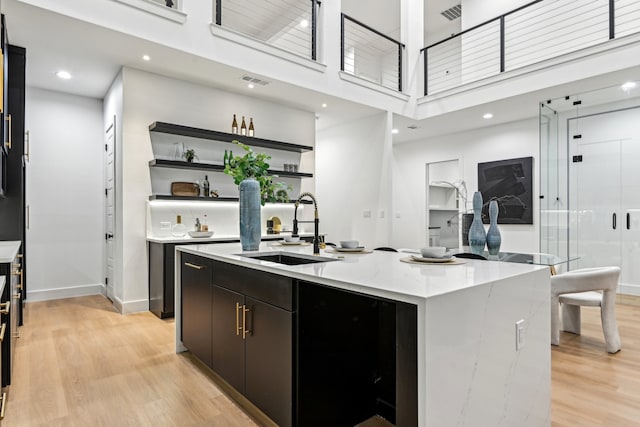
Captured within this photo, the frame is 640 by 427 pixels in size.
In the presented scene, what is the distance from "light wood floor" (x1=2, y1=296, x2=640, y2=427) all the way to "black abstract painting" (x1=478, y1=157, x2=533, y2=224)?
9.36 feet

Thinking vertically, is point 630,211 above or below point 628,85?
below

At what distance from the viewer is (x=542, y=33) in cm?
559

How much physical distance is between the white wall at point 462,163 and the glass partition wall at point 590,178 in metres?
1.24

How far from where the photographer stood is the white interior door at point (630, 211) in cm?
456

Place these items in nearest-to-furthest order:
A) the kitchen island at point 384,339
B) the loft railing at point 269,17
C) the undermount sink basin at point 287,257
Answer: the kitchen island at point 384,339 < the undermount sink basin at point 287,257 < the loft railing at point 269,17

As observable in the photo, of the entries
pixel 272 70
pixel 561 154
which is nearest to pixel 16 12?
pixel 272 70

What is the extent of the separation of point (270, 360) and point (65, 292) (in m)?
4.53

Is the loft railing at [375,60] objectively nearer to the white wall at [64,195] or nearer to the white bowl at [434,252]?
the white wall at [64,195]

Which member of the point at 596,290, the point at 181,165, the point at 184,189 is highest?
the point at 181,165

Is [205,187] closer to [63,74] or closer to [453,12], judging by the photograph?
[63,74]

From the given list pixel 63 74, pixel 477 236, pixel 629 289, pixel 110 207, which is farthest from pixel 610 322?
pixel 63 74

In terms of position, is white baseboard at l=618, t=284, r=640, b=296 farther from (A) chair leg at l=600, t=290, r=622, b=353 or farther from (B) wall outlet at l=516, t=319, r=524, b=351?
(B) wall outlet at l=516, t=319, r=524, b=351

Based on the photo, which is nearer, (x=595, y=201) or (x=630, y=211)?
(x=630, y=211)

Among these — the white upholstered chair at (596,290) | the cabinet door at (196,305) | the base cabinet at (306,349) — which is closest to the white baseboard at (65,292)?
the cabinet door at (196,305)
